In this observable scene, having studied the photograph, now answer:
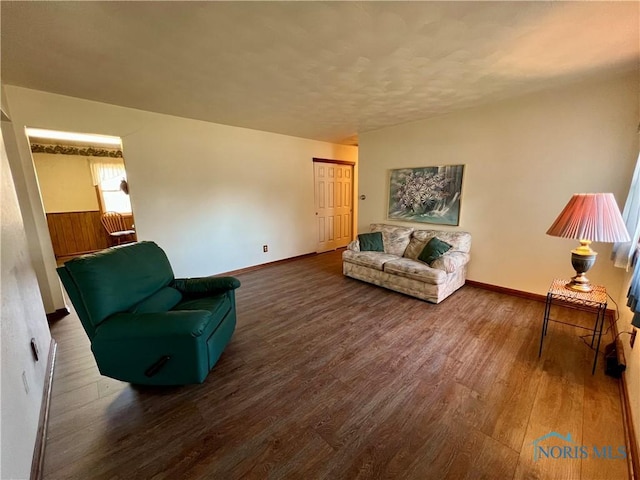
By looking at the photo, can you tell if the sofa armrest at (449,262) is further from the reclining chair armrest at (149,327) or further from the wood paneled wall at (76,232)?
the wood paneled wall at (76,232)

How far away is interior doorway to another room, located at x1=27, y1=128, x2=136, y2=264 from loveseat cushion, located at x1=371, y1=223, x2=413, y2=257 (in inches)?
222

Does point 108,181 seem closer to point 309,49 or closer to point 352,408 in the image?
point 309,49

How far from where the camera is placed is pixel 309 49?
189cm

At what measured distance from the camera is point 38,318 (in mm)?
1963

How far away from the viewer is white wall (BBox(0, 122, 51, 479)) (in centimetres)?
108

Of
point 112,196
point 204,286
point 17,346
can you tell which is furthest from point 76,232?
point 17,346

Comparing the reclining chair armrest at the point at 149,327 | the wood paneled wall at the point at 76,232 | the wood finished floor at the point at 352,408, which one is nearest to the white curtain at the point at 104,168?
the wood paneled wall at the point at 76,232

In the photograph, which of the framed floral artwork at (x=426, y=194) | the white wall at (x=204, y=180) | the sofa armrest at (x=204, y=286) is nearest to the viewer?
the sofa armrest at (x=204, y=286)

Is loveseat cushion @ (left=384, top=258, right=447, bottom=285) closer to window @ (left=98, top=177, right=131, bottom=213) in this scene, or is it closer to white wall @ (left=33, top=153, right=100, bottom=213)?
window @ (left=98, top=177, right=131, bottom=213)

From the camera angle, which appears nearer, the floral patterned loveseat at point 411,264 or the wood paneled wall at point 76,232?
the floral patterned loveseat at point 411,264

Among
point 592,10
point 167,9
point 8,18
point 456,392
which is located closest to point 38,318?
point 8,18

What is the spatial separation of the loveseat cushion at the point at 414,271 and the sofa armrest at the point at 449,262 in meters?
0.07

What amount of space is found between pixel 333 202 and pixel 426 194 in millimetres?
2363

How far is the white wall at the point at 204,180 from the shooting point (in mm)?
2922
